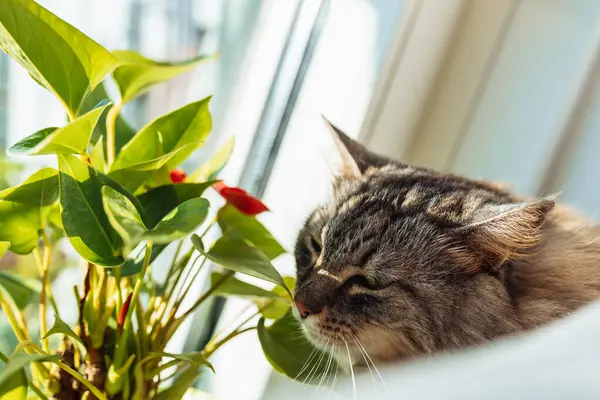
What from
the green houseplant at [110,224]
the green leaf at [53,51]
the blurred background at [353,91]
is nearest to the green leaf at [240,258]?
the green houseplant at [110,224]

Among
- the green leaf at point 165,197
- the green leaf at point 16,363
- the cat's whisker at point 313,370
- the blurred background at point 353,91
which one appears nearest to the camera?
the green leaf at point 16,363

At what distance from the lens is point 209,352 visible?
0.82 meters

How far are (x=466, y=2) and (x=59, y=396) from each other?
1.06 metres

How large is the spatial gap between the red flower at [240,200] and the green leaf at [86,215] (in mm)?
177

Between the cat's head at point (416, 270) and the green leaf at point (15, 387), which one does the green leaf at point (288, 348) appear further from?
the green leaf at point (15, 387)

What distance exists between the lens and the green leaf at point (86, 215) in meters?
0.64

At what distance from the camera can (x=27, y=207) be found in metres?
0.70

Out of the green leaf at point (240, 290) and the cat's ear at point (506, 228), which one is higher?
the cat's ear at point (506, 228)

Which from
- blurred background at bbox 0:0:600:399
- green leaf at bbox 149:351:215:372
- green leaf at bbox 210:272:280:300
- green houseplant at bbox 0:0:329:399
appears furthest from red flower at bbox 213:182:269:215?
blurred background at bbox 0:0:600:399

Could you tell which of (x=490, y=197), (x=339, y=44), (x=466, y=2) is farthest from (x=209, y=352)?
(x=466, y=2)

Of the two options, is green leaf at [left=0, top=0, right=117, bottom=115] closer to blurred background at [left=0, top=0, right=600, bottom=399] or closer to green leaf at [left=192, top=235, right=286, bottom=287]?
green leaf at [left=192, top=235, right=286, bottom=287]

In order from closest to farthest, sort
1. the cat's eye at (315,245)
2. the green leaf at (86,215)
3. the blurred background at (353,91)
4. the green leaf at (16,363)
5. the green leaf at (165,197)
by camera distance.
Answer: the green leaf at (16,363) → the green leaf at (86,215) → the green leaf at (165,197) → the cat's eye at (315,245) → the blurred background at (353,91)

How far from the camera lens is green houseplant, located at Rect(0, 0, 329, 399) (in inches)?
23.5

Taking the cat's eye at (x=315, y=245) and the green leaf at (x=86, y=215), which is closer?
the green leaf at (x=86, y=215)
